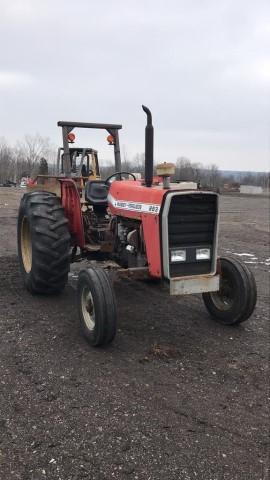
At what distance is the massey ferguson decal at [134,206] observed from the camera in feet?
14.7

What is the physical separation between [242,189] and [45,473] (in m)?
77.5

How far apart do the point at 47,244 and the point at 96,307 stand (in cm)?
127

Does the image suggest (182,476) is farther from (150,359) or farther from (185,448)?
(150,359)

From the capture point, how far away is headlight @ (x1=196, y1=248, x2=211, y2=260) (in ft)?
15.4

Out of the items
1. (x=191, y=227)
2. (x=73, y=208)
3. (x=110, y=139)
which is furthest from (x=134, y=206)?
(x=110, y=139)

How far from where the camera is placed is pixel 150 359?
13.9 feet

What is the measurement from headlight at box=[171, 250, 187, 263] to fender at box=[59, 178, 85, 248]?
1678 millimetres

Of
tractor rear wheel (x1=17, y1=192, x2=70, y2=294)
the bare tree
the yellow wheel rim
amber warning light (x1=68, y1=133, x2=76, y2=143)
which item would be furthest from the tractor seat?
the bare tree

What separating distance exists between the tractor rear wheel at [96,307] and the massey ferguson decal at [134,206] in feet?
2.46

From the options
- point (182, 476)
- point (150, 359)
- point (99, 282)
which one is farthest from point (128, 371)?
point (182, 476)

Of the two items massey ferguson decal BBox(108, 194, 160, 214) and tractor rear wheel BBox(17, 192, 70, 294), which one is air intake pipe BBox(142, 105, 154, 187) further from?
tractor rear wheel BBox(17, 192, 70, 294)

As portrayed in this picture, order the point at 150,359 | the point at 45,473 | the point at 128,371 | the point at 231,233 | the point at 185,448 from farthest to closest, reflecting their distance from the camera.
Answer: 1. the point at 231,233
2. the point at 150,359
3. the point at 128,371
4. the point at 185,448
5. the point at 45,473

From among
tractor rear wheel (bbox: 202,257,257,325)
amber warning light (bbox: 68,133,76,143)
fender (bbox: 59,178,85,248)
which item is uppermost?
amber warning light (bbox: 68,133,76,143)

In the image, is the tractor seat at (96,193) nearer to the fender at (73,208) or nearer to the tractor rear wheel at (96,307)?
the fender at (73,208)
